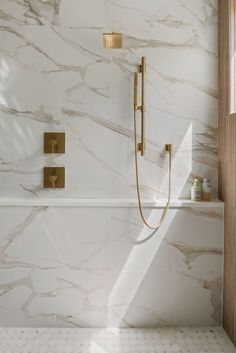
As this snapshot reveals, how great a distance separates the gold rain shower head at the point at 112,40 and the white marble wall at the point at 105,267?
102 cm

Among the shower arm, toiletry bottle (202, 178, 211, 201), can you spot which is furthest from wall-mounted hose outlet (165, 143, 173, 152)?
toiletry bottle (202, 178, 211, 201)

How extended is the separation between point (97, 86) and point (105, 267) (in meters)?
1.13

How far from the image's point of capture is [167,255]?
1.93m

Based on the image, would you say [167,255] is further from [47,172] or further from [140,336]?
[47,172]

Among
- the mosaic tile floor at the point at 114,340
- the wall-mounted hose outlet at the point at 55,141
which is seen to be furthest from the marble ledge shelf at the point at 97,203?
the mosaic tile floor at the point at 114,340

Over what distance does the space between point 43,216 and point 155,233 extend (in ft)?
2.25

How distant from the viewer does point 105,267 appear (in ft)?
6.29

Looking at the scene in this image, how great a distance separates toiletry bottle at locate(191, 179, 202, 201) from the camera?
1970 mm

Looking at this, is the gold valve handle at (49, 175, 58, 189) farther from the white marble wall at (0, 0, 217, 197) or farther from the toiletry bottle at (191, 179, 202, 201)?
the toiletry bottle at (191, 179, 202, 201)

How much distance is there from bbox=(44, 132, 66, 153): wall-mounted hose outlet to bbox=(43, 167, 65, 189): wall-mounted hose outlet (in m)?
0.11

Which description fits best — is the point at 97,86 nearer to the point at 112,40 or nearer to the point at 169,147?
the point at 112,40

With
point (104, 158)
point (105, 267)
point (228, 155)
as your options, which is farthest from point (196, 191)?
point (105, 267)

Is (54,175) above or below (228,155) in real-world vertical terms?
below

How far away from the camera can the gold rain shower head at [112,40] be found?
196 cm
